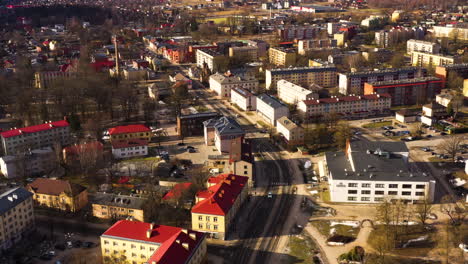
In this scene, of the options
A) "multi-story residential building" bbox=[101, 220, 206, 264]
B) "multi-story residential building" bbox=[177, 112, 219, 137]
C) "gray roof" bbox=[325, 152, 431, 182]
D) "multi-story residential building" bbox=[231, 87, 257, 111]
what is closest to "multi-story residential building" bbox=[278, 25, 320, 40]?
"multi-story residential building" bbox=[231, 87, 257, 111]

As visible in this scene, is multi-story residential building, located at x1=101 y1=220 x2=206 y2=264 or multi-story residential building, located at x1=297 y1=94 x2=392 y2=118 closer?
multi-story residential building, located at x1=101 y1=220 x2=206 y2=264

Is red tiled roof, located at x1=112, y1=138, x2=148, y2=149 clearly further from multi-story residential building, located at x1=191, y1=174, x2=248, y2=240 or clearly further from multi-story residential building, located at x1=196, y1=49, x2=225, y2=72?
multi-story residential building, located at x1=196, y1=49, x2=225, y2=72

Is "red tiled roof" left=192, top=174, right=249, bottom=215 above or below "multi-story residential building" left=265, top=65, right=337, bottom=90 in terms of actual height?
below

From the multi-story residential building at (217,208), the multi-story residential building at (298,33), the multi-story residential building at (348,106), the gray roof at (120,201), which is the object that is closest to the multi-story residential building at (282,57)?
the multi-story residential building at (298,33)

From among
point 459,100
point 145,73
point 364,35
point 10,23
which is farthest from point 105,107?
point 10,23

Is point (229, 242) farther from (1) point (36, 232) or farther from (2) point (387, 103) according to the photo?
(2) point (387, 103)

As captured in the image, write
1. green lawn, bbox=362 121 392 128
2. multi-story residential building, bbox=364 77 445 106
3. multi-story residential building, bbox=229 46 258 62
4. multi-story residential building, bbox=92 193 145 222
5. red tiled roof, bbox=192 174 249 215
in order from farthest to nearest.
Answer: multi-story residential building, bbox=229 46 258 62 → multi-story residential building, bbox=364 77 445 106 → green lawn, bbox=362 121 392 128 → multi-story residential building, bbox=92 193 145 222 → red tiled roof, bbox=192 174 249 215
